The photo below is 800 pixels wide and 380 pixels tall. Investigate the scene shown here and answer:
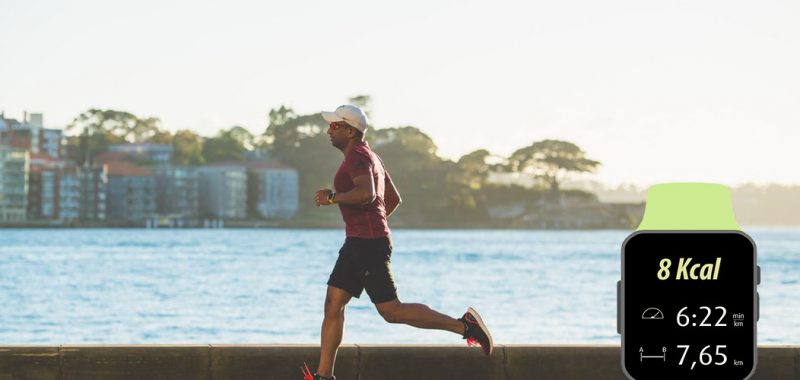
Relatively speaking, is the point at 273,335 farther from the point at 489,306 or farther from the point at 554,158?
the point at 554,158

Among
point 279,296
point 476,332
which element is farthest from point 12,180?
point 476,332

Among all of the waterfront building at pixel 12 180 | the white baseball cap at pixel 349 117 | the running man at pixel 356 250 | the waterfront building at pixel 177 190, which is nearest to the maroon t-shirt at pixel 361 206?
the running man at pixel 356 250

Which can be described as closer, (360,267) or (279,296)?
(360,267)

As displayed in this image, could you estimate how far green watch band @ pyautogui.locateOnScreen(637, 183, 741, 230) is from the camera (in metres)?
3.22

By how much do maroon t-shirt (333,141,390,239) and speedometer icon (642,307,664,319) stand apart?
12.2 feet

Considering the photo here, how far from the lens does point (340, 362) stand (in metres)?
7.59

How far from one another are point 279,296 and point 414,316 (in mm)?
50086

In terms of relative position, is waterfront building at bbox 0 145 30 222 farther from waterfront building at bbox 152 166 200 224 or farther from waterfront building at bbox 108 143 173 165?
waterfront building at bbox 152 166 200 224

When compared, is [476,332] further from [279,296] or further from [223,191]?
[223,191]

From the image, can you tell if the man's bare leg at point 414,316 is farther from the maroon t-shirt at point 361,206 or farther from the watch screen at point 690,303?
the watch screen at point 690,303

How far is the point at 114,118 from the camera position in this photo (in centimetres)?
19600

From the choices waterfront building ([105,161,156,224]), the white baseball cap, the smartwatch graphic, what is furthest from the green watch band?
waterfront building ([105,161,156,224])

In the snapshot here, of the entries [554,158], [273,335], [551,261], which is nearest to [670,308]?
[273,335]

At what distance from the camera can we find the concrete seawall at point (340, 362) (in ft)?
24.4
